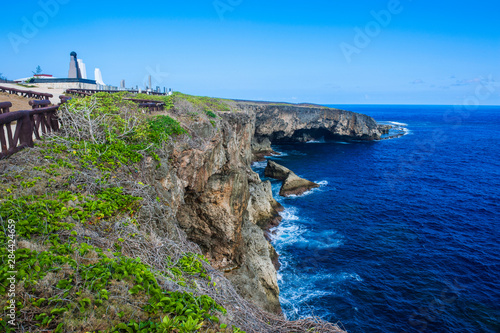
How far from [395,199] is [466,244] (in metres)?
10.7

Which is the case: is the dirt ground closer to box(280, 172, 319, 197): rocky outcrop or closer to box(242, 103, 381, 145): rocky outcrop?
box(280, 172, 319, 197): rocky outcrop

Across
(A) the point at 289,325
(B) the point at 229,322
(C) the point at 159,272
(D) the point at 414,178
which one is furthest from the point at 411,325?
(D) the point at 414,178

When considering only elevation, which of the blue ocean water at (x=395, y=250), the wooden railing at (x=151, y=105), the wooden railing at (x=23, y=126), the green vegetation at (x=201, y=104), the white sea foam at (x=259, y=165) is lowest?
the blue ocean water at (x=395, y=250)

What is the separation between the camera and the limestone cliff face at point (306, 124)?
7038 cm

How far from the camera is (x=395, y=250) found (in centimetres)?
2325

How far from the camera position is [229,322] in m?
5.12

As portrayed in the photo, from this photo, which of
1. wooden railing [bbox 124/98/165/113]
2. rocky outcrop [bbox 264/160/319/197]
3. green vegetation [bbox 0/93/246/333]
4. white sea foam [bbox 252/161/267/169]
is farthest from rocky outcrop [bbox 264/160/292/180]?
green vegetation [bbox 0/93/246/333]

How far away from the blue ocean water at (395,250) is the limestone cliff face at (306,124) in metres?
27.0

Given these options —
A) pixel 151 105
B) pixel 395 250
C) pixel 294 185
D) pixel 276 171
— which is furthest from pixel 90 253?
pixel 276 171

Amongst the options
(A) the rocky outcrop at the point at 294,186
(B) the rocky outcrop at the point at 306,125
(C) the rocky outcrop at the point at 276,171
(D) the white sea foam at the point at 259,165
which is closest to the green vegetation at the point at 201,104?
(A) the rocky outcrop at the point at 294,186

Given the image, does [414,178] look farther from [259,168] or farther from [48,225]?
[48,225]

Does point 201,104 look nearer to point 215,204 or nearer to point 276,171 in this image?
point 215,204

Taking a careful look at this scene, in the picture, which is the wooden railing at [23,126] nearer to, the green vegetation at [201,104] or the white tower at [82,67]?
the green vegetation at [201,104]

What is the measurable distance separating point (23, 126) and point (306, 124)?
70.4 meters
